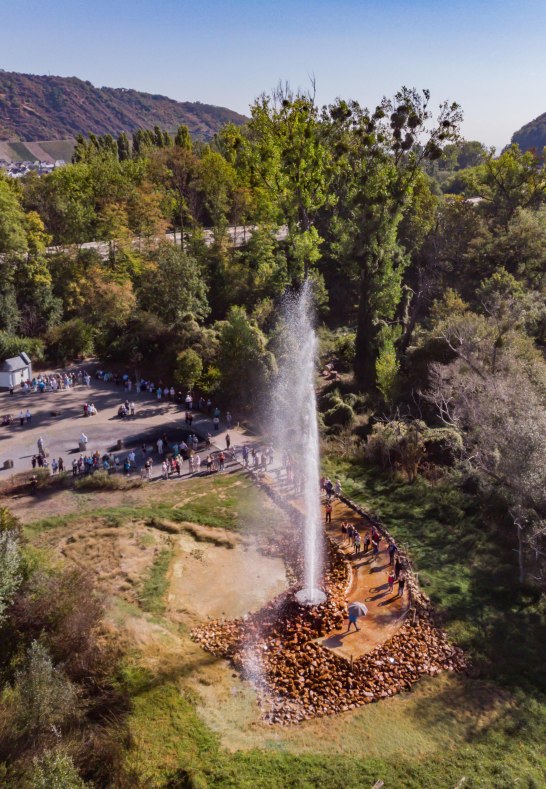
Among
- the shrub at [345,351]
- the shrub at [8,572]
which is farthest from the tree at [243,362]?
the shrub at [8,572]

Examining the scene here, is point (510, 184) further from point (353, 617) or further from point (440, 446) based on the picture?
point (353, 617)

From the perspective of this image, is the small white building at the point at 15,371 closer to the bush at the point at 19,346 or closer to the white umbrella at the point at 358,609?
the bush at the point at 19,346

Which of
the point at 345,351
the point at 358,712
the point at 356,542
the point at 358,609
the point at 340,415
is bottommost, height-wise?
the point at 358,712

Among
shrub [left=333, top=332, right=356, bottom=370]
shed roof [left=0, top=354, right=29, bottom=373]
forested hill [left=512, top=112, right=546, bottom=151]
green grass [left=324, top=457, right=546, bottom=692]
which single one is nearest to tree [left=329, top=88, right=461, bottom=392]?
shrub [left=333, top=332, right=356, bottom=370]

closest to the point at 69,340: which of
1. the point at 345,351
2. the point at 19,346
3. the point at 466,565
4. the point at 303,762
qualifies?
the point at 19,346

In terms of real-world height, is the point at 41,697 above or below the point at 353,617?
above

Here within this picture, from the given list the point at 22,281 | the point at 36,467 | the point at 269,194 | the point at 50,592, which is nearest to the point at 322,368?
the point at 269,194

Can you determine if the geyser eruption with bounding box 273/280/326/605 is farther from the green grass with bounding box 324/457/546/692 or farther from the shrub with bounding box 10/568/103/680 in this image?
the shrub with bounding box 10/568/103/680

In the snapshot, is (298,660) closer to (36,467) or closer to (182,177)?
(36,467)
